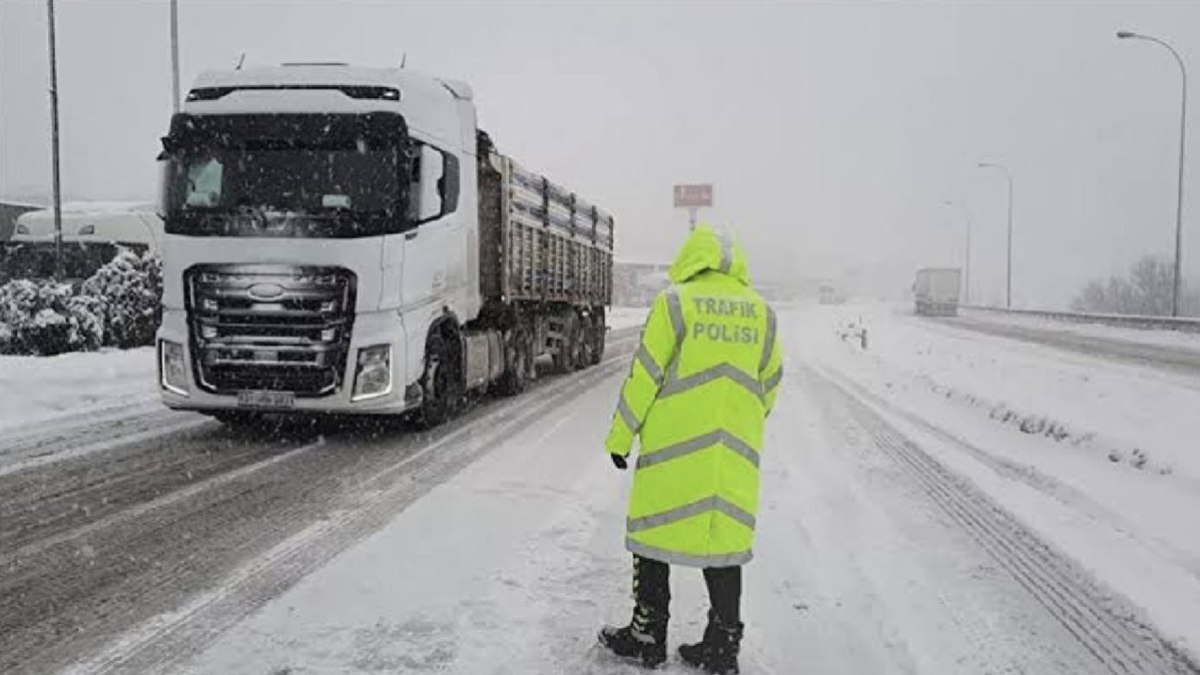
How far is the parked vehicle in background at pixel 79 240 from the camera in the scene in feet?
104

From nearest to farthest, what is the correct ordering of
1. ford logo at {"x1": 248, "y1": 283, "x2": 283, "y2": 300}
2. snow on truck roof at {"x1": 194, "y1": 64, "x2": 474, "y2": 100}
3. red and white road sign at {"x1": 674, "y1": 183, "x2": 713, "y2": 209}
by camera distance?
1. ford logo at {"x1": 248, "y1": 283, "x2": 283, "y2": 300}
2. snow on truck roof at {"x1": 194, "y1": 64, "x2": 474, "y2": 100}
3. red and white road sign at {"x1": 674, "y1": 183, "x2": 713, "y2": 209}

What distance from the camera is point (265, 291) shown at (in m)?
8.75

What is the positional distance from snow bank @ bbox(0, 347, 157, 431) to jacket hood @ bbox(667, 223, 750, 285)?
8.88 metres

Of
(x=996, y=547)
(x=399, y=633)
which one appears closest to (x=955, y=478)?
(x=996, y=547)

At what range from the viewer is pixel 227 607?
446 centimetres

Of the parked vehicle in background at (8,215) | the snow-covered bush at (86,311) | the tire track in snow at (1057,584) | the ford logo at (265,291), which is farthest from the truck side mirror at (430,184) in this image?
the parked vehicle in background at (8,215)

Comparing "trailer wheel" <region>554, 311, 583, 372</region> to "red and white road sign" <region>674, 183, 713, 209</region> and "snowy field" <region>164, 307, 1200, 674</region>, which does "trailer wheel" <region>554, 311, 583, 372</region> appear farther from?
"red and white road sign" <region>674, 183, 713, 209</region>

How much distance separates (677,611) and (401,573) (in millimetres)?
1483

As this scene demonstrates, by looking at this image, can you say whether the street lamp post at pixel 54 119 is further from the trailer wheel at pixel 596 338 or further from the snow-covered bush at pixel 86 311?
the trailer wheel at pixel 596 338

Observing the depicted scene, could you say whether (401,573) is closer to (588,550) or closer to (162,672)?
(588,550)

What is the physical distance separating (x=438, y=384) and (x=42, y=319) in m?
9.61

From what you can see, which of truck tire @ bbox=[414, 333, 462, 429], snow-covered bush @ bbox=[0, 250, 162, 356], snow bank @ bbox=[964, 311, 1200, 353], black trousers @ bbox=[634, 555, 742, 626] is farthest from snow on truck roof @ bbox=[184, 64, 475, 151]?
snow bank @ bbox=[964, 311, 1200, 353]

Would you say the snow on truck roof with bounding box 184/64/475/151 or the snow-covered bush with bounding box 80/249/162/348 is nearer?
the snow on truck roof with bounding box 184/64/475/151

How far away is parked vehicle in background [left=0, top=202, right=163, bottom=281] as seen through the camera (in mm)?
31641
